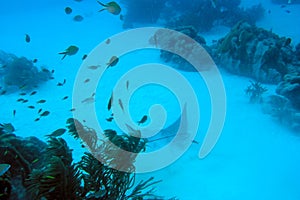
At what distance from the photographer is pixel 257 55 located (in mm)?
9797

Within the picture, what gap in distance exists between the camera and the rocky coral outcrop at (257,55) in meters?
9.63

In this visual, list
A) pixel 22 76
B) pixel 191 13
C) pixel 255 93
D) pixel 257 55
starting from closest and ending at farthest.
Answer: pixel 255 93 < pixel 257 55 < pixel 22 76 < pixel 191 13

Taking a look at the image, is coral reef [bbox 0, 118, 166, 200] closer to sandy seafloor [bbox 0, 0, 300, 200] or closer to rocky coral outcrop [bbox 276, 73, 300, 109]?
sandy seafloor [bbox 0, 0, 300, 200]

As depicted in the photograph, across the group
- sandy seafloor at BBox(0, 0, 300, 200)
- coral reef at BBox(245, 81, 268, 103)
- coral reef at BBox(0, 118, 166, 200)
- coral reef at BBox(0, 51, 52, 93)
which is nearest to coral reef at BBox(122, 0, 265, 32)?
sandy seafloor at BBox(0, 0, 300, 200)

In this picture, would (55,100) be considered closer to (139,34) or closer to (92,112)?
(92,112)

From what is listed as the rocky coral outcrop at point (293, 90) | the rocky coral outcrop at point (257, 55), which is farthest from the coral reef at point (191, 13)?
the rocky coral outcrop at point (293, 90)

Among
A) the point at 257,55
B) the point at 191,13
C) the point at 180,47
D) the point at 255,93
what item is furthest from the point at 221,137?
the point at 191,13

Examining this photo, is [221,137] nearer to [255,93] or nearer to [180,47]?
[255,93]

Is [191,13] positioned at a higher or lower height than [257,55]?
higher

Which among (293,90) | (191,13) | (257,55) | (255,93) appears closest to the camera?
(293,90)

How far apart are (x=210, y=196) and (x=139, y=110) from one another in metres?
3.86

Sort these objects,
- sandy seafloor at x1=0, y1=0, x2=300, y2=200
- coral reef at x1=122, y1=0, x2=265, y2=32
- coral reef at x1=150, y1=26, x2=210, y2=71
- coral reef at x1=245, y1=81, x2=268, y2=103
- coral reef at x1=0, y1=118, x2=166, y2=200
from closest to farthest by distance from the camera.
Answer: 1. coral reef at x1=0, y1=118, x2=166, y2=200
2. sandy seafloor at x1=0, y1=0, x2=300, y2=200
3. coral reef at x1=245, y1=81, x2=268, y2=103
4. coral reef at x1=150, y1=26, x2=210, y2=71
5. coral reef at x1=122, y1=0, x2=265, y2=32

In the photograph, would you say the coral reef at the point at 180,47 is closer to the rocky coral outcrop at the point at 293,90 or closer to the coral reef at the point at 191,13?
the coral reef at the point at 191,13

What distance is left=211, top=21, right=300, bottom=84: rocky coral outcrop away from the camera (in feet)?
31.6
